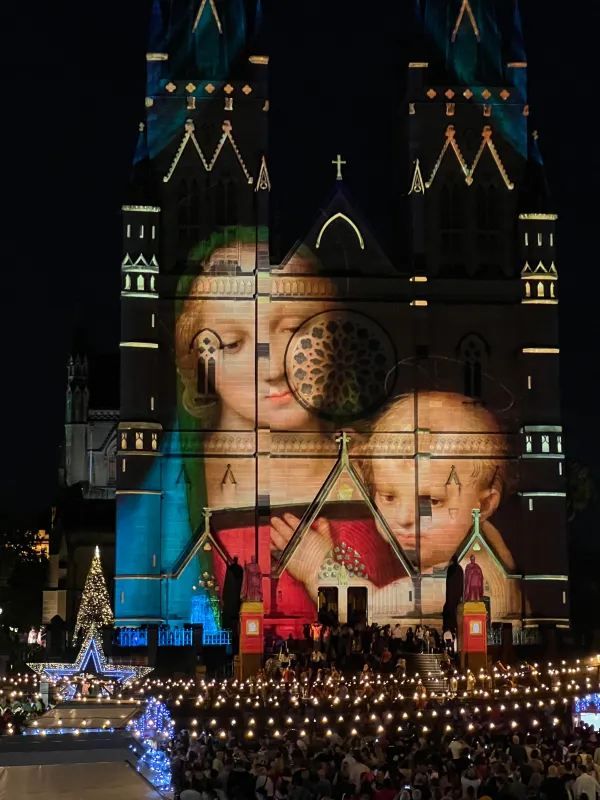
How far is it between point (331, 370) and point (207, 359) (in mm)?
4358

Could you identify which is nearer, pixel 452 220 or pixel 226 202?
pixel 226 202

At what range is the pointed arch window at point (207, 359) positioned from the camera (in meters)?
54.3

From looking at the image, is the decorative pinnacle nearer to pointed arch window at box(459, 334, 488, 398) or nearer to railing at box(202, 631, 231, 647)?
pointed arch window at box(459, 334, 488, 398)

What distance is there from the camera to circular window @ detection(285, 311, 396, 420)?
54.9 meters

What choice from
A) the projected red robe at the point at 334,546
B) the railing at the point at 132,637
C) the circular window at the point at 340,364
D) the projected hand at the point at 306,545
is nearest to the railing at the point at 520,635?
the projected red robe at the point at 334,546

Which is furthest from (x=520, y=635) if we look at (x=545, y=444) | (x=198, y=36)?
(x=198, y=36)

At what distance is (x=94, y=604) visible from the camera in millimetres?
49938

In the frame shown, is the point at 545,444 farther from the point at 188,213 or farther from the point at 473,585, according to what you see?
the point at 188,213

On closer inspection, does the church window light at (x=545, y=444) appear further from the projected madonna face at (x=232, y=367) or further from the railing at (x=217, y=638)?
the railing at (x=217, y=638)

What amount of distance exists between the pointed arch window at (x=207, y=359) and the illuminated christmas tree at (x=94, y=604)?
740 cm

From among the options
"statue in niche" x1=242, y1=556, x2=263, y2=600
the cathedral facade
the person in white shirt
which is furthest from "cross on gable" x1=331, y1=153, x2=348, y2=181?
the person in white shirt

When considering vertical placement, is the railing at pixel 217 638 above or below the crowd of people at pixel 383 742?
above

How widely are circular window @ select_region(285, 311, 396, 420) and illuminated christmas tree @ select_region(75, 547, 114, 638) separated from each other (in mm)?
9588

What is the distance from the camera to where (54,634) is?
5003cm
